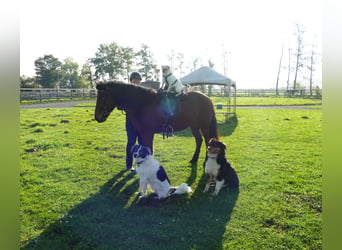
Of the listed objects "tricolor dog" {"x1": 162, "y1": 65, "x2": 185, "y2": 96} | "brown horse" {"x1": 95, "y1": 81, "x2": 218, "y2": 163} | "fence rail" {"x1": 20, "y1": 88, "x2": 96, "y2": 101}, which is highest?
"tricolor dog" {"x1": 162, "y1": 65, "x2": 185, "y2": 96}

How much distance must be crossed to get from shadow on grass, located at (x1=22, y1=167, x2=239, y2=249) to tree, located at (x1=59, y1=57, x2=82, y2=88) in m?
2.53

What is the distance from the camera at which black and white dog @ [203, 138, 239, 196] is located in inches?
152

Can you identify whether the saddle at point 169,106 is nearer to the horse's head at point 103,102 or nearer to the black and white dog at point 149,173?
the horse's head at point 103,102

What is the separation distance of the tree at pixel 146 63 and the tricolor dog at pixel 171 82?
1.71ft

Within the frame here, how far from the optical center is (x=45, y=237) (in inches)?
117

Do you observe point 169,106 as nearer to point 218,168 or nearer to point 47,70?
point 218,168

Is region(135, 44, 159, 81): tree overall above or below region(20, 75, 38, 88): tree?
above

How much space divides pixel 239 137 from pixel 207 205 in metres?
5.35

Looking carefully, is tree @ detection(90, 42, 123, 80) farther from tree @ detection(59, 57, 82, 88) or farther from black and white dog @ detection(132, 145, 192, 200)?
black and white dog @ detection(132, 145, 192, 200)

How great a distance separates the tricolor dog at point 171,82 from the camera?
4.84 m

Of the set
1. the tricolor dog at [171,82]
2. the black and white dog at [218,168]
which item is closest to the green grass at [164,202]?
the black and white dog at [218,168]

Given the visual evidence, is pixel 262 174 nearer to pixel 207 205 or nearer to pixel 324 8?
pixel 207 205

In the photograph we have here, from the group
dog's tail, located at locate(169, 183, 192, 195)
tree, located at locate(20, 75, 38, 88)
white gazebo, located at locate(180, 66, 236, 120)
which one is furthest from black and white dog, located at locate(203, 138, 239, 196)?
white gazebo, located at locate(180, 66, 236, 120)
